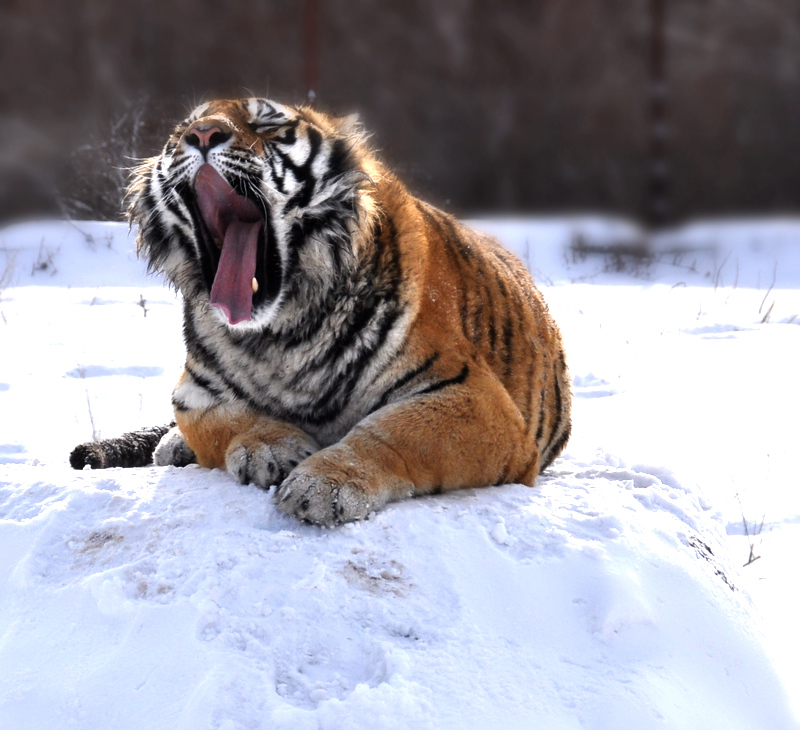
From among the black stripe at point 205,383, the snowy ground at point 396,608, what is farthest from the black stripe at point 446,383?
the black stripe at point 205,383

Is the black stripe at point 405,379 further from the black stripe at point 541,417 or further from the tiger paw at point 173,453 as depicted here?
the tiger paw at point 173,453

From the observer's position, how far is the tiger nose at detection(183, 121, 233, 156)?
8.44 ft

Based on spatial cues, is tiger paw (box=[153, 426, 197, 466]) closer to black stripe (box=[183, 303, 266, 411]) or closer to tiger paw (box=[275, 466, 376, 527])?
black stripe (box=[183, 303, 266, 411])

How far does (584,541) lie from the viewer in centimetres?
227

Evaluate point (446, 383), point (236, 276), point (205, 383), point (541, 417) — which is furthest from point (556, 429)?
point (236, 276)

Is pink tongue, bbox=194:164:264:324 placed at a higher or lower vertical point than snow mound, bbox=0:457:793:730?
higher

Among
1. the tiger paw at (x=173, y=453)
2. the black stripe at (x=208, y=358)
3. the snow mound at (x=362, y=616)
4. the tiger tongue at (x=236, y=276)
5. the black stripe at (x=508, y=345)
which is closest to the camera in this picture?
the snow mound at (x=362, y=616)

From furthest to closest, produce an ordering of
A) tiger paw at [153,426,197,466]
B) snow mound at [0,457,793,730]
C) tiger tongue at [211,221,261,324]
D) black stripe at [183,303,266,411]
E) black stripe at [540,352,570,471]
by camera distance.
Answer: black stripe at [540,352,570,471], tiger paw at [153,426,197,466], black stripe at [183,303,266,411], tiger tongue at [211,221,261,324], snow mound at [0,457,793,730]

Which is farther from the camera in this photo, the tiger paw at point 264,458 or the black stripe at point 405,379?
the black stripe at point 405,379

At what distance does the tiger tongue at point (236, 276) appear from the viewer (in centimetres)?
259

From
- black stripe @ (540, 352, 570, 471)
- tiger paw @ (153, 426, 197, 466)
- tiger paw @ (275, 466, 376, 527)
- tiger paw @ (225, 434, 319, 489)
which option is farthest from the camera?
black stripe @ (540, 352, 570, 471)

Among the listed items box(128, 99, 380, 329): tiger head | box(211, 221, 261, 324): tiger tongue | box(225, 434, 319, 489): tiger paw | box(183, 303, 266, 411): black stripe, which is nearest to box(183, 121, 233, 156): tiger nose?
box(128, 99, 380, 329): tiger head

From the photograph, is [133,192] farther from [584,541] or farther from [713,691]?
[713,691]

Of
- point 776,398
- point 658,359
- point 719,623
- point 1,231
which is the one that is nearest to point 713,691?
point 719,623
